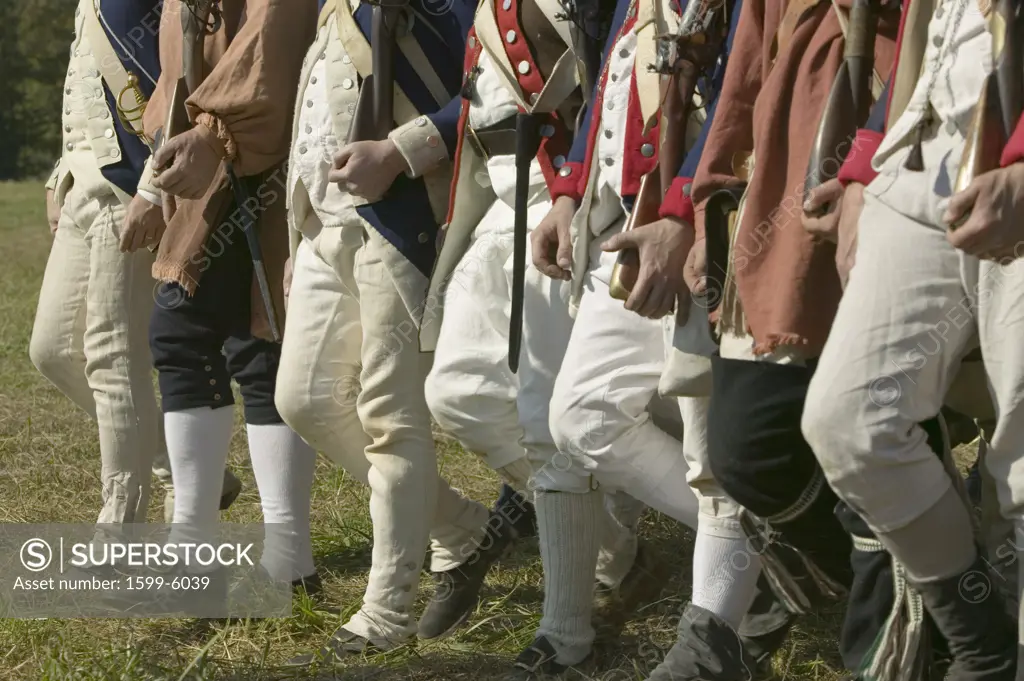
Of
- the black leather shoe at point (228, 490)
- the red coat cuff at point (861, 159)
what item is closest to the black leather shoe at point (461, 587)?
the black leather shoe at point (228, 490)

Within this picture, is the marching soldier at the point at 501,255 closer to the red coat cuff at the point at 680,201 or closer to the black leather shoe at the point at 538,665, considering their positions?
the black leather shoe at the point at 538,665

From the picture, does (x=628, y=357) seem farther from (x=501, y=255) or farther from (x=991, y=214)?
(x=991, y=214)

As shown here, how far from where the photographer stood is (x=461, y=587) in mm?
3980

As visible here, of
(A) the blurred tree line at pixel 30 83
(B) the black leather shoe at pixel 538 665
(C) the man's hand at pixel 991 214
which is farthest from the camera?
(A) the blurred tree line at pixel 30 83

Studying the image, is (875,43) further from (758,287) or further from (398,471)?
(398,471)

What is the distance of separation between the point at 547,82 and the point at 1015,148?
1405 mm

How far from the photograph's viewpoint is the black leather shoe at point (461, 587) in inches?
154

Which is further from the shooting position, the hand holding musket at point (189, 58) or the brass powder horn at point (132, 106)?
the brass powder horn at point (132, 106)

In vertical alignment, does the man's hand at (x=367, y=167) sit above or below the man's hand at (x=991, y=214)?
below

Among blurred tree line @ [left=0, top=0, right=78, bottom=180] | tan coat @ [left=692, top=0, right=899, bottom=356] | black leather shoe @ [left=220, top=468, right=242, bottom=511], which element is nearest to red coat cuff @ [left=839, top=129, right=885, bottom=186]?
tan coat @ [left=692, top=0, right=899, bottom=356]

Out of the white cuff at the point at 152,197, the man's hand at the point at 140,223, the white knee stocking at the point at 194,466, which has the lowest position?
the white knee stocking at the point at 194,466

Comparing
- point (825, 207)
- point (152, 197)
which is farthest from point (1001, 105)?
point (152, 197)

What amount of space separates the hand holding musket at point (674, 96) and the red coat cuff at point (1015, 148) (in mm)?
902

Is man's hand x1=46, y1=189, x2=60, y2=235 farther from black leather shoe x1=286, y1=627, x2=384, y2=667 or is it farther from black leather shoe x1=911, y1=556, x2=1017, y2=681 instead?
black leather shoe x1=911, y1=556, x2=1017, y2=681
